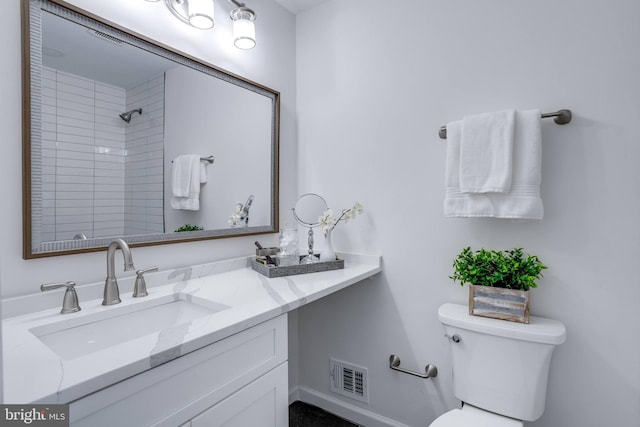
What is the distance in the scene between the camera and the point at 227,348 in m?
1.00

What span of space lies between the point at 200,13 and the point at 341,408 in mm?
2039

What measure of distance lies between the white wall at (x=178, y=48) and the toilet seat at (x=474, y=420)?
1.16 m

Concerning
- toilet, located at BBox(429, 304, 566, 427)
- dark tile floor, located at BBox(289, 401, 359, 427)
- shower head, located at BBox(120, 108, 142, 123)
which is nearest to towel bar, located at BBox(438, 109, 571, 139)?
toilet, located at BBox(429, 304, 566, 427)

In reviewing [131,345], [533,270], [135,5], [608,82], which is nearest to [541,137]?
[608,82]

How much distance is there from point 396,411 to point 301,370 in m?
0.61

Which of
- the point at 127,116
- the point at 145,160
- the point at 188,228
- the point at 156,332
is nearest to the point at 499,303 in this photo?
the point at 156,332

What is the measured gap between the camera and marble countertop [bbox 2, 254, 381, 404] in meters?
0.69

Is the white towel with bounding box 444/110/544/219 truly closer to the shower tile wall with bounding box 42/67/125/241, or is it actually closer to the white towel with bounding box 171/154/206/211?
the white towel with bounding box 171/154/206/211

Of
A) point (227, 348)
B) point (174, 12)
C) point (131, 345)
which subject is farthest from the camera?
point (174, 12)

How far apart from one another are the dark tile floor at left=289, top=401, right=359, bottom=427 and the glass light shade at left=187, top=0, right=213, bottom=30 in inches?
78.1

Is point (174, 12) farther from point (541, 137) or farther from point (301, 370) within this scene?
point (301, 370)

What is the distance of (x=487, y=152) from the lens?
4.41 ft

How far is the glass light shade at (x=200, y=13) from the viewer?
139 cm

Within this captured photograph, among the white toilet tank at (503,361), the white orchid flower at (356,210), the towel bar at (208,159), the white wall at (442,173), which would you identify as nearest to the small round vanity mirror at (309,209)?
the white wall at (442,173)
